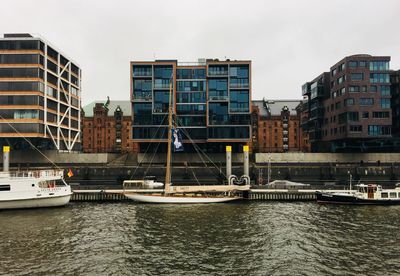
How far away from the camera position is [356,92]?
83.0m

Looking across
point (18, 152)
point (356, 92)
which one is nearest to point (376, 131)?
point (356, 92)

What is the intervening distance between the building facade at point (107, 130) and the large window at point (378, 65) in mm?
96847

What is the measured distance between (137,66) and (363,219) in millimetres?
66626

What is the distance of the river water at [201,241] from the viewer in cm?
2297

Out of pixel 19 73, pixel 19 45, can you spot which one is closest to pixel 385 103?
pixel 19 73

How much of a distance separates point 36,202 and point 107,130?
101 m

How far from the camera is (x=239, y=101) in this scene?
85500 millimetres

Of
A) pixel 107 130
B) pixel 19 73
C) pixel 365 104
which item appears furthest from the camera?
pixel 107 130

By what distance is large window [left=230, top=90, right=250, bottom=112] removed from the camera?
8506 cm

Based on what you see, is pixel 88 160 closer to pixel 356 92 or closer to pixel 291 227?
pixel 291 227

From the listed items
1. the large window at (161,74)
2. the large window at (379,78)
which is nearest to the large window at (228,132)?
the large window at (161,74)

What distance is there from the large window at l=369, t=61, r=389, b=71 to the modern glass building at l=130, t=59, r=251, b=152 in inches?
1235

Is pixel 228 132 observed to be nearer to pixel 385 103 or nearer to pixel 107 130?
pixel 385 103

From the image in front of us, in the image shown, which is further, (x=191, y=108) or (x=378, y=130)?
(x=191, y=108)
